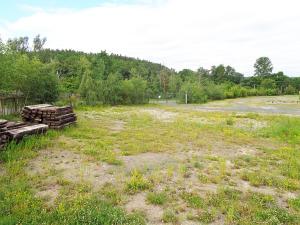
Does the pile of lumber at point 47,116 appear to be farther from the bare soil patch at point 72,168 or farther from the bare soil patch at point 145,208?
the bare soil patch at point 145,208

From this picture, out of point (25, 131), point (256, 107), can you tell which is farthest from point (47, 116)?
point (256, 107)

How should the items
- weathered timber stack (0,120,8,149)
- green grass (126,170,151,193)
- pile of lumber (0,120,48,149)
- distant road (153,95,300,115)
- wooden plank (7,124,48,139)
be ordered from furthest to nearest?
1. distant road (153,95,300,115)
2. wooden plank (7,124,48,139)
3. pile of lumber (0,120,48,149)
4. weathered timber stack (0,120,8,149)
5. green grass (126,170,151,193)

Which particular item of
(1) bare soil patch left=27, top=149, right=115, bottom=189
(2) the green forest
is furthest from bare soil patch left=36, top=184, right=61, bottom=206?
(2) the green forest

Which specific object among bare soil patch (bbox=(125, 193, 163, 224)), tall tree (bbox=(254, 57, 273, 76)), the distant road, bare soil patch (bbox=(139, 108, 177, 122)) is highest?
tall tree (bbox=(254, 57, 273, 76))

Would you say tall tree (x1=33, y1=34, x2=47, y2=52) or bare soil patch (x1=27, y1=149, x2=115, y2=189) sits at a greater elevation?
tall tree (x1=33, y1=34, x2=47, y2=52)

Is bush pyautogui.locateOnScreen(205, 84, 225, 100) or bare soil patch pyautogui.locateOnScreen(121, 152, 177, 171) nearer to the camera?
bare soil patch pyautogui.locateOnScreen(121, 152, 177, 171)

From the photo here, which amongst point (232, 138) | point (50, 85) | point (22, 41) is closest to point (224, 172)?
point (232, 138)

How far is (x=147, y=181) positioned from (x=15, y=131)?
17.1 ft

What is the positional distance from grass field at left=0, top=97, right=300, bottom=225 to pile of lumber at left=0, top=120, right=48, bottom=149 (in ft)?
0.97

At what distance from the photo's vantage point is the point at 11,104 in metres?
15.9

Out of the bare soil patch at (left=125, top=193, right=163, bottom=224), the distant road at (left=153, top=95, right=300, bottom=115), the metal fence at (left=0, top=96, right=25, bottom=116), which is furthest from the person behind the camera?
the distant road at (left=153, top=95, right=300, bottom=115)

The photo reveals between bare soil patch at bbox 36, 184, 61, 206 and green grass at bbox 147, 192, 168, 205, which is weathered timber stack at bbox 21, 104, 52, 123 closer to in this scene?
bare soil patch at bbox 36, 184, 61, 206

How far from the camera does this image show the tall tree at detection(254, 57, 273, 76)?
8612 centimetres

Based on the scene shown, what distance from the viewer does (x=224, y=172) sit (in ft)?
22.3
